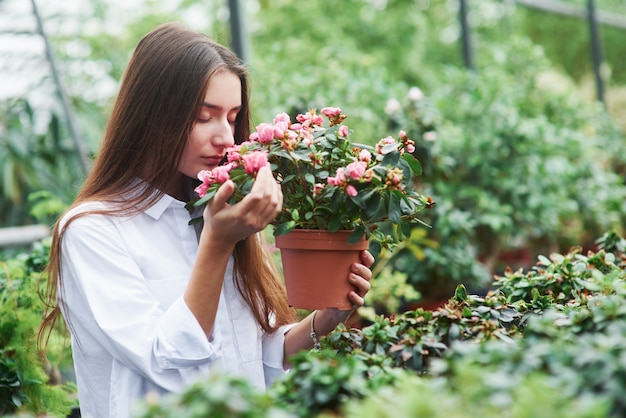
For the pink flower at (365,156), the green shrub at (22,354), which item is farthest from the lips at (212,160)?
the green shrub at (22,354)

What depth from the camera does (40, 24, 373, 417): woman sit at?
166 centimetres

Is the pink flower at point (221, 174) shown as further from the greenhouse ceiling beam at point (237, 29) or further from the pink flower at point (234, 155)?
the greenhouse ceiling beam at point (237, 29)

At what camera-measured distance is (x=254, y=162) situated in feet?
5.21

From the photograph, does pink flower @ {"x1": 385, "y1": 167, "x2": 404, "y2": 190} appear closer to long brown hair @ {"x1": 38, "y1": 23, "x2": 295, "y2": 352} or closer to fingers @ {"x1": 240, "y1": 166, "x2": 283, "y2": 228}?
fingers @ {"x1": 240, "y1": 166, "x2": 283, "y2": 228}

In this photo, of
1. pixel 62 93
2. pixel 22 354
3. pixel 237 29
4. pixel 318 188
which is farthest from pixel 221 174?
pixel 62 93

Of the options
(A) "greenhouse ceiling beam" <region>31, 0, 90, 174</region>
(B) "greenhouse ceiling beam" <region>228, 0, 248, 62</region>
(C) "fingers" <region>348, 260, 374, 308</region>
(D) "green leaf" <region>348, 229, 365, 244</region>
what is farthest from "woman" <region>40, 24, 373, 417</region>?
(A) "greenhouse ceiling beam" <region>31, 0, 90, 174</region>

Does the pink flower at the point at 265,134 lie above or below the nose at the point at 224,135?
above

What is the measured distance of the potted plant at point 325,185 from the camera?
5.45 ft

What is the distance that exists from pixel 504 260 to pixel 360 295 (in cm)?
412

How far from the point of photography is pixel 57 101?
5.41m

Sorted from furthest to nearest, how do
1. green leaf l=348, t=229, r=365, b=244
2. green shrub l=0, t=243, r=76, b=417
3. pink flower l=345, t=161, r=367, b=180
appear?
1. green shrub l=0, t=243, r=76, b=417
2. green leaf l=348, t=229, r=365, b=244
3. pink flower l=345, t=161, r=367, b=180

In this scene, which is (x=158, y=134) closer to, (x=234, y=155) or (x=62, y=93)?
(x=234, y=155)

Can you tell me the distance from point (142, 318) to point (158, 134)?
0.50 metres

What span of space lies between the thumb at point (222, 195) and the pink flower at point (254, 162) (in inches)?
2.2
